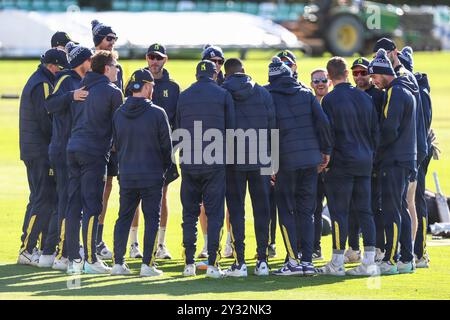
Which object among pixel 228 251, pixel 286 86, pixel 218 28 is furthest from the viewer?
pixel 218 28

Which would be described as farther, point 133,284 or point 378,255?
point 378,255

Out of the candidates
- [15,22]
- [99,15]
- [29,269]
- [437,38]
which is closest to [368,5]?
[437,38]

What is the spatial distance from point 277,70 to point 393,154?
143cm

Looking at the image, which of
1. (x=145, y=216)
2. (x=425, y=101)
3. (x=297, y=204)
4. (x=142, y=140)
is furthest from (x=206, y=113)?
(x=425, y=101)

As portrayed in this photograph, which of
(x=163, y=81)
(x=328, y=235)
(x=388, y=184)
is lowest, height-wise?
(x=328, y=235)

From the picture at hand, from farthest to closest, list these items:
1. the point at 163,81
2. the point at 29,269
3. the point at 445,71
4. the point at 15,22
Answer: the point at 15,22 → the point at 445,71 → the point at 163,81 → the point at 29,269

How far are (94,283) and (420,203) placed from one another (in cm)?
375

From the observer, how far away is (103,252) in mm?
13477

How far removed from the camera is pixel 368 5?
49406mm

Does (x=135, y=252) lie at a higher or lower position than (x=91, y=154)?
lower

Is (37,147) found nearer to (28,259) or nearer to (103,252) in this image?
(28,259)

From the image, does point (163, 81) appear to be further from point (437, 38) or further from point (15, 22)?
point (437, 38)

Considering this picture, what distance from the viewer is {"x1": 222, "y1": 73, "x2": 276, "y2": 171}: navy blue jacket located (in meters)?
12.0

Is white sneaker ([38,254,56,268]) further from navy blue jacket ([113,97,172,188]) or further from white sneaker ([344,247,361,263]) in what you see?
white sneaker ([344,247,361,263])
